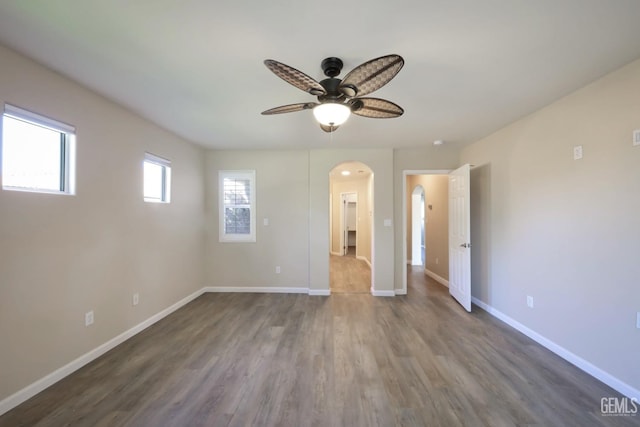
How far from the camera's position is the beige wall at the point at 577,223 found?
6.75ft

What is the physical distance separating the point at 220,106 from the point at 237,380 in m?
2.59

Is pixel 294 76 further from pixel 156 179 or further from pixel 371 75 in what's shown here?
pixel 156 179

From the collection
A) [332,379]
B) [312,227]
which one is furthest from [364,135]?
[332,379]

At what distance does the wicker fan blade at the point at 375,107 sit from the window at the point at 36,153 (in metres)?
2.44

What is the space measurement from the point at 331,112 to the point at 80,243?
2485 mm

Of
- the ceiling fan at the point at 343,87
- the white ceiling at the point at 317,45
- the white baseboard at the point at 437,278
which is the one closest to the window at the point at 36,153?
the white ceiling at the point at 317,45

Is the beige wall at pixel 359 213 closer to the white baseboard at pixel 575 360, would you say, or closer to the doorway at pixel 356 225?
the doorway at pixel 356 225

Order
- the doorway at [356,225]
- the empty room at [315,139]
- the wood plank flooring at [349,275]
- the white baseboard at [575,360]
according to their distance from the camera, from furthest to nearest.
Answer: the doorway at [356,225]
the wood plank flooring at [349,275]
the white baseboard at [575,360]
the empty room at [315,139]

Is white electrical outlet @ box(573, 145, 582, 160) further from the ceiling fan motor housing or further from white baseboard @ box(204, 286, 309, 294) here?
white baseboard @ box(204, 286, 309, 294)

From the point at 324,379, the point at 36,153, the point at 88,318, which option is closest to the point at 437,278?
the point at 324,379

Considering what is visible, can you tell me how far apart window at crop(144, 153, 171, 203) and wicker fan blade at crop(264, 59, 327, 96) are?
2.56 m

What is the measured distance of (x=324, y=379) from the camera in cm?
226

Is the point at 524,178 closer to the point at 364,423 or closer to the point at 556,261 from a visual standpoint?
the point at 556,261

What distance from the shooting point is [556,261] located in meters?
2.68
